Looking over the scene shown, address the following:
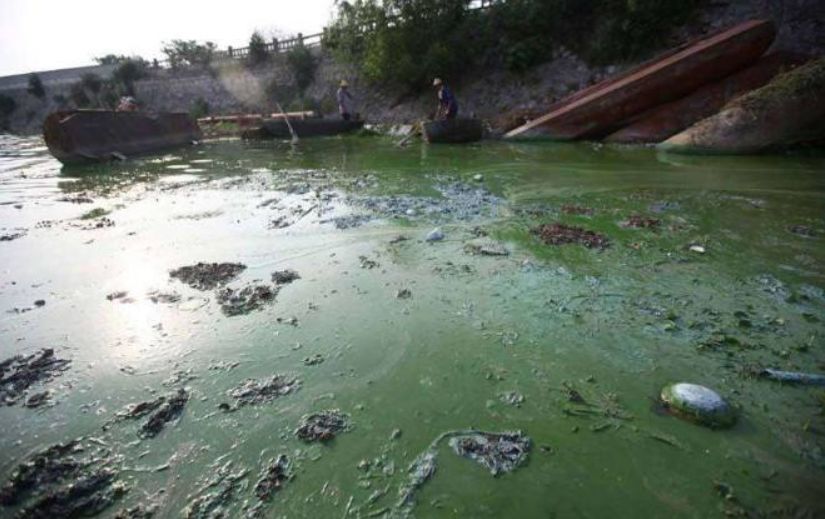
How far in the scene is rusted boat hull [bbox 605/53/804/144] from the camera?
10.9m

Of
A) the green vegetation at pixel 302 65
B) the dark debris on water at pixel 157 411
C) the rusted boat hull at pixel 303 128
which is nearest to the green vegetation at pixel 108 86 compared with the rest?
the green vegetation at pixel 302 65

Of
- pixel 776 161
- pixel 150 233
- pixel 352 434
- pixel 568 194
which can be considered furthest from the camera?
pixel 776 161

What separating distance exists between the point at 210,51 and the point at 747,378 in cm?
3983

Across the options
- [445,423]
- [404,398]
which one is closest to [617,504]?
[445,423]

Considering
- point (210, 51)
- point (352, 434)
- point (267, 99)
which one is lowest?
point (352, 434)

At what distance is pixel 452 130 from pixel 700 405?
11650 millimetres

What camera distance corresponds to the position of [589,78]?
16.8 metres

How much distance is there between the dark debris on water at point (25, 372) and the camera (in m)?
2.66

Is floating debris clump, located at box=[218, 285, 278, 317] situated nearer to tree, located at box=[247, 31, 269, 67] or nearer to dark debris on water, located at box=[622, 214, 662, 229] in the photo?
dark debris on water, located at box=[622, 214, 662, 229]

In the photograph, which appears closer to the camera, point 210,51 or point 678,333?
point 678,333

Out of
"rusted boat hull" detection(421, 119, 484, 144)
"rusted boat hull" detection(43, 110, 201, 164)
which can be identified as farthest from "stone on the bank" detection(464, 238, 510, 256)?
"rusted boat hull" detection(43, 110, 201, 164)

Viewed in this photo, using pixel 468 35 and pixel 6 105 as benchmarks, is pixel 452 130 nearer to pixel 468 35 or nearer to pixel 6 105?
pixel 468 35

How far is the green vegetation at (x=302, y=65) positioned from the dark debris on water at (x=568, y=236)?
86.6 ft

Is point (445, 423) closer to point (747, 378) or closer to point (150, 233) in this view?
point (747, 378)
